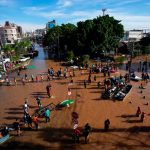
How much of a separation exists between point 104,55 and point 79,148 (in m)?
41.1

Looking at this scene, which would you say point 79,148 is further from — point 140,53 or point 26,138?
point 140,53

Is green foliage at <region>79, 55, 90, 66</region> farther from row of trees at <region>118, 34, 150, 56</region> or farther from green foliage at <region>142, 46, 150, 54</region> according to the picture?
green foliage at <region>142, 46, 150, 54</region>

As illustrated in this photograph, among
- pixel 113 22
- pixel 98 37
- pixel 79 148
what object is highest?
pixel 113 22

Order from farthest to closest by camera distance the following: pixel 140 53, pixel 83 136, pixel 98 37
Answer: pixel 140 53, pixel 98 37, pixel 83 136

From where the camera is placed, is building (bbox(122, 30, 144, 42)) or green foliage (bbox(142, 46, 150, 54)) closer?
green foliage (bbox(142, 46, 150, 54))

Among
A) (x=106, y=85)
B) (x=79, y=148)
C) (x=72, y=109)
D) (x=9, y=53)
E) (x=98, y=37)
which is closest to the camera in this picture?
(x=79, y=148)

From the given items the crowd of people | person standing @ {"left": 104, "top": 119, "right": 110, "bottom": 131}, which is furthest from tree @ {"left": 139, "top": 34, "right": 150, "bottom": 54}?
person standing @ {"left": 104, "top": 119, "right": 110, "bottom": 131}

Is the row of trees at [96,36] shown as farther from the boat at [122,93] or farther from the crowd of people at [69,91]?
the boat at [122,93]

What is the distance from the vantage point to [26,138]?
59.8 feet

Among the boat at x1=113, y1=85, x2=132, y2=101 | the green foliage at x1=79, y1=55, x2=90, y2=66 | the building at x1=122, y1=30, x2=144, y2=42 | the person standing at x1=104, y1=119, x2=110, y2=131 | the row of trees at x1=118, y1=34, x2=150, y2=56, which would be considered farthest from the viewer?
the building at x1=122, y1=30, x2=144, y2=42

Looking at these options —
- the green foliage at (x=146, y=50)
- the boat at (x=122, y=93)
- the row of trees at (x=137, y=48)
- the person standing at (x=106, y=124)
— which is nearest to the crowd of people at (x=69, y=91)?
the person standing at (x=106, y=124)

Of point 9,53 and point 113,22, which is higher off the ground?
point 113,22

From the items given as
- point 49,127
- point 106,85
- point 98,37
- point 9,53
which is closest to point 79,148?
point 49,127

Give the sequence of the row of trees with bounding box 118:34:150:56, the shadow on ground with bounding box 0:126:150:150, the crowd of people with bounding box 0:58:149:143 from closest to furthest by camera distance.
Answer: the shadow on ground with bounding box 0:126:150:150 < the crowd of people with bounding box 0:58:149:143 < the row of trees with bounding box 118:34:150:56
